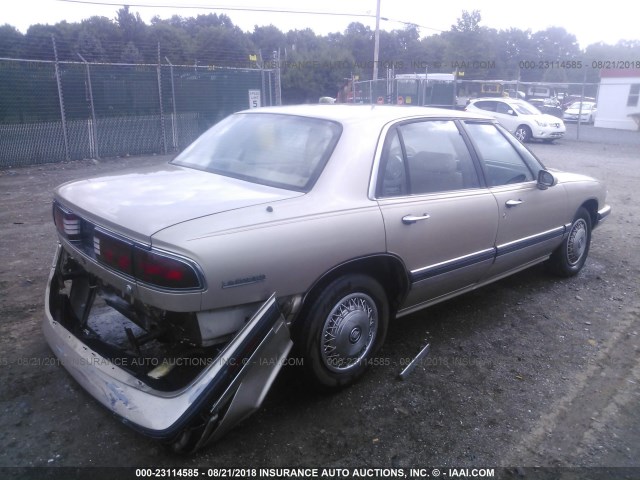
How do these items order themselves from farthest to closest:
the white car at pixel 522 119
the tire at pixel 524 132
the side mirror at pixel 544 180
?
the tire at pixel 524 132 < the white car at pixel 522 119 < the side mirror at pixel 544 180

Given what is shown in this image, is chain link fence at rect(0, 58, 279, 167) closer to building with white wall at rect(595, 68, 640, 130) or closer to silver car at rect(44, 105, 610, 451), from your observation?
silver car at rect(44, 105, 610, 451)

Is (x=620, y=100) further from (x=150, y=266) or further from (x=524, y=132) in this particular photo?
(x=150, y=266)

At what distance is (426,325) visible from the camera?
4.09m

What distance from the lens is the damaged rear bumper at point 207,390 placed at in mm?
2328

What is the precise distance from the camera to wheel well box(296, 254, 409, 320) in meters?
2.84

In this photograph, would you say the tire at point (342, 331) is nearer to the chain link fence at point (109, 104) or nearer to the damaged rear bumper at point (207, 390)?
the damaged rear bumper at point (207, 390)

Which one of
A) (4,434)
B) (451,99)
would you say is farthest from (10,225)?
(451,99)

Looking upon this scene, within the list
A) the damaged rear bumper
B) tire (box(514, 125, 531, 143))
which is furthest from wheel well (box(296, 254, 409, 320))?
tire (box(514, 125, 531, 143))

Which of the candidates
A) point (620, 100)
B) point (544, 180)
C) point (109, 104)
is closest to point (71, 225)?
point (544, 180)

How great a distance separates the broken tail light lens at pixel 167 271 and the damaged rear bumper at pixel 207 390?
34 centimetres

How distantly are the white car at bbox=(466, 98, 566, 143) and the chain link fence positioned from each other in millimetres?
8762

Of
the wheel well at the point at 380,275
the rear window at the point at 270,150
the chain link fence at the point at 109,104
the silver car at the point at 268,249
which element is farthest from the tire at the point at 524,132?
the wheel well at the point at 380,275

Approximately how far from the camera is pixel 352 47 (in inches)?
2304

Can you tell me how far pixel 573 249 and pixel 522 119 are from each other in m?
14.7
